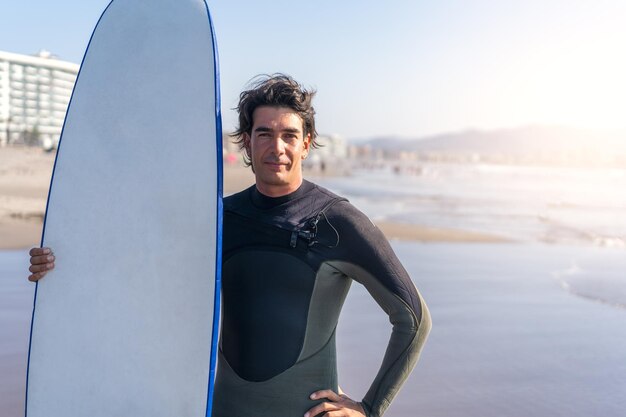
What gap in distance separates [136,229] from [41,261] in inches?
12.7

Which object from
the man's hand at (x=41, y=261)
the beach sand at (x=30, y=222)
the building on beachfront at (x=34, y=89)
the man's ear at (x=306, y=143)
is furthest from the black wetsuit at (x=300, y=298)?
the building on beachfront at (x=34, y=89)

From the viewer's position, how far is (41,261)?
1.83 m

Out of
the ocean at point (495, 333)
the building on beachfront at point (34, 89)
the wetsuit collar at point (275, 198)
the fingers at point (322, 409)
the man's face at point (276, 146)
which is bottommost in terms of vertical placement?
the ocean at point (495, 333)

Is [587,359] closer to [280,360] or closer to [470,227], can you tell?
[280,360]

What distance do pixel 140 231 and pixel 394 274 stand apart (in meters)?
0.73

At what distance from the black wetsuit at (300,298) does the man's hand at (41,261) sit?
0.57 metres

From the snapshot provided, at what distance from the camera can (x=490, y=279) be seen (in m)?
7.62

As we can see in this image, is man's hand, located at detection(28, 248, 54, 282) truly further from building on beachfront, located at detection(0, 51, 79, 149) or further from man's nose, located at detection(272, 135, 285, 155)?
building on beachfront, located at detection(0, 51, 79, 149)

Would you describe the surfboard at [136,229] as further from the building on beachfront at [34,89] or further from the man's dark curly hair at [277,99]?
the building on beachfront at [34,89]

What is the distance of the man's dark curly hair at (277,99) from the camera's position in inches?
63.6

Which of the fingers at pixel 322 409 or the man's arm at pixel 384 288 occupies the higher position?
the man's arm at pixel 384 288

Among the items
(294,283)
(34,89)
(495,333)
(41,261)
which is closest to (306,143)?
(294,283)

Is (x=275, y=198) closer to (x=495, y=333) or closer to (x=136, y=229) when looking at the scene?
(x=136, y=229)

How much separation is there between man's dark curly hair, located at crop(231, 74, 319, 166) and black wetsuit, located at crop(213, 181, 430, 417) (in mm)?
204
